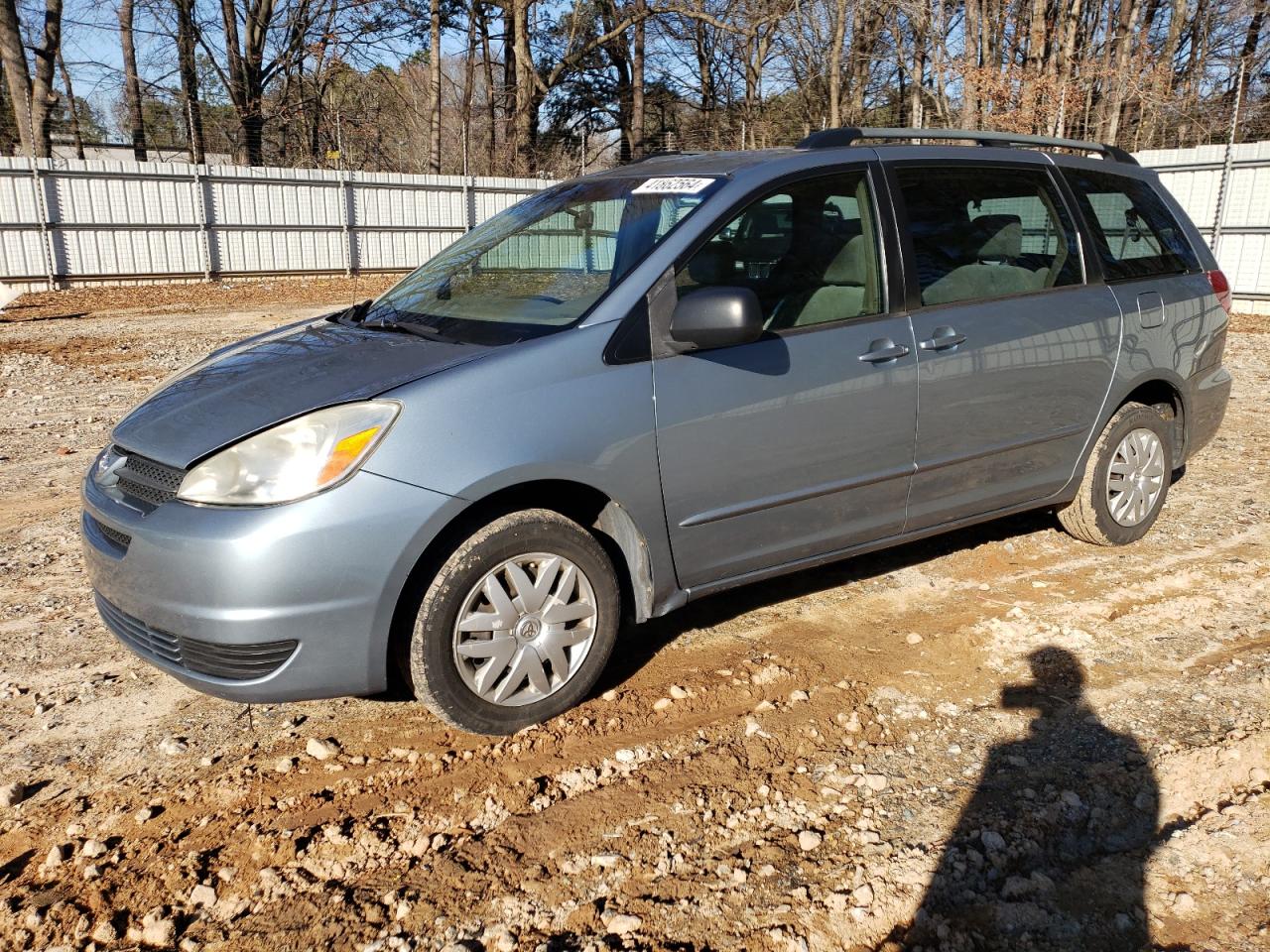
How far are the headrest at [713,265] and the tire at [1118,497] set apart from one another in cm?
223

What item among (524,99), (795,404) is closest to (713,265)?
(795,404)

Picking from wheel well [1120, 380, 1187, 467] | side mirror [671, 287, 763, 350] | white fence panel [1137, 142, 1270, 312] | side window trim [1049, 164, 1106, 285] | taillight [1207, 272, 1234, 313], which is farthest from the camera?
white fence panel [1137, 142, 1270, 312]

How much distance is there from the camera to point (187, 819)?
9.20ft

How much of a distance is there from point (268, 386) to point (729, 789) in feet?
6.12

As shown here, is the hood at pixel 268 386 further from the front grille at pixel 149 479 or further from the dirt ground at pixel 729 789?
the dirt ground at pixel 729 789

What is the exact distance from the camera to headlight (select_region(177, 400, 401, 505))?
9.19 ft

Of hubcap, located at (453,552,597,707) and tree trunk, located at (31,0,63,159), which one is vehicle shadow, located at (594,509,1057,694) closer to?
hubcap, located at (453,552,597,707)

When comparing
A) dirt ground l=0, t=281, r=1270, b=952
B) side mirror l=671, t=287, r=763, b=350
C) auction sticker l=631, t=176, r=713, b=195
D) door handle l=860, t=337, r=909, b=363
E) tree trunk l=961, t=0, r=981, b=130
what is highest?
tree trunk l=961, t=0, r=981, b=130

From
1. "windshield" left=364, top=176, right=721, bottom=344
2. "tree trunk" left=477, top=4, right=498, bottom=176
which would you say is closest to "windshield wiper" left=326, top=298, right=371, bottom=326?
"windshield" left=364, top=176, right=721, bottom=344

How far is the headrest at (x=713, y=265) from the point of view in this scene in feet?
11.4

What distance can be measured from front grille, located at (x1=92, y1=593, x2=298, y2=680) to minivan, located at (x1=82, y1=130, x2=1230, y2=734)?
1 centimetres

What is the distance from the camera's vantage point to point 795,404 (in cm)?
355

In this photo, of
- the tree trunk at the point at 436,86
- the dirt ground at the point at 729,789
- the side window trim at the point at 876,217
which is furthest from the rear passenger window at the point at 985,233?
the tree trunk at the point at 436,86

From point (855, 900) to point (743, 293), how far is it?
1.81 metres
